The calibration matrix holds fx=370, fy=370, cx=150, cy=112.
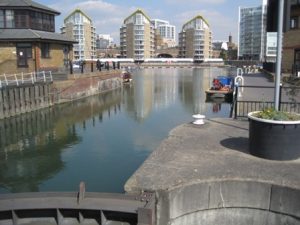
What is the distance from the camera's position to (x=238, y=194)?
23.4 ft

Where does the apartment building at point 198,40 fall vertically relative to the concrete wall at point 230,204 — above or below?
above

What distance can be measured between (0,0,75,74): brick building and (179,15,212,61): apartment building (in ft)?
496

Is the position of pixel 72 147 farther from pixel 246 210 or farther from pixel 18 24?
pixel 18 24

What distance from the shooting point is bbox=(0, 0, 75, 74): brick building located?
3628 centimetres

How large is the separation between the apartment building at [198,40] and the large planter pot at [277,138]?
594 feet

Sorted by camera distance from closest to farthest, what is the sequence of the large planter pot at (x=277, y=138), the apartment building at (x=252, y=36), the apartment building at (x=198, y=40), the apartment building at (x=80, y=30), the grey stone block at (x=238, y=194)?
the grey stone block at (x=238, y=194) → the large planter pot at (x=277, y=138) → the apartment building at (x=80, y=30) → the apartment building at (x=252, y=36) → the apartment building at (x=198, y=40)

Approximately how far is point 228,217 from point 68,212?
310 centimetres

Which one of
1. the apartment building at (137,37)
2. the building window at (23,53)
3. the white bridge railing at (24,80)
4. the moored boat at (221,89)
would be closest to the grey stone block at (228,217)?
the white bridge railing at (24,80)

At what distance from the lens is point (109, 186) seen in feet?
41.0

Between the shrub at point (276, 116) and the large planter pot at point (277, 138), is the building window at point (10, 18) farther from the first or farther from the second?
the large planter pot at point (277, 138)

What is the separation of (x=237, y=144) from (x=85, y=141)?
11889 millimetres

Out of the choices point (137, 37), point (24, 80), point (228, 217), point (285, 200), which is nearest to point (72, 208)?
point (228, 217)

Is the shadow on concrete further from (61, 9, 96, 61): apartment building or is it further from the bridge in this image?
(61, 9, 96, 61): apartment building

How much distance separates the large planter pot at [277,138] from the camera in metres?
8.19
